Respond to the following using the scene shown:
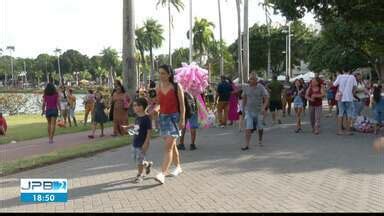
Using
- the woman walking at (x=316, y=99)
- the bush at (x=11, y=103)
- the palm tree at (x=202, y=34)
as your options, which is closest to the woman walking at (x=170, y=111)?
the woman walking at (x=316, y=99)

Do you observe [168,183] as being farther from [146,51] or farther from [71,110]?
[146,51]

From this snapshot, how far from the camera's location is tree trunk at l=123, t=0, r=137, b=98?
67.9 ft

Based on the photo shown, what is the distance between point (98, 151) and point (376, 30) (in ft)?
62.3

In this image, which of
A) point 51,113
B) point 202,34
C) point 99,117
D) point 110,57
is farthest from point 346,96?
point 110,57

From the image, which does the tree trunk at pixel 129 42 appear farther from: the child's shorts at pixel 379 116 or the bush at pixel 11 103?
the bush at pixel 11 103

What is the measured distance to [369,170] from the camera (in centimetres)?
901

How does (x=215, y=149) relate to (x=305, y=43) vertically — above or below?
below

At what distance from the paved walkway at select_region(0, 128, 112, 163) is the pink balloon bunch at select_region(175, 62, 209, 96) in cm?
318

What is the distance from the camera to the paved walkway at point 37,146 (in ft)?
40.8

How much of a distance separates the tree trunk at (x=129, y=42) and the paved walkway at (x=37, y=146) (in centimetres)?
438

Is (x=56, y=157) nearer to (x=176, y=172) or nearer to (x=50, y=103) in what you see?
(x=176, y=172)

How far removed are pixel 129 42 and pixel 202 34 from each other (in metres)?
40.2

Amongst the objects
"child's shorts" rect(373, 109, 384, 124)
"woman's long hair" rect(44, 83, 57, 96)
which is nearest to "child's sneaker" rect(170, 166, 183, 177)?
"woman's long hair" rect(44, 83, 57, 96)

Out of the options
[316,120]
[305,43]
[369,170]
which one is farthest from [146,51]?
[369,170]
